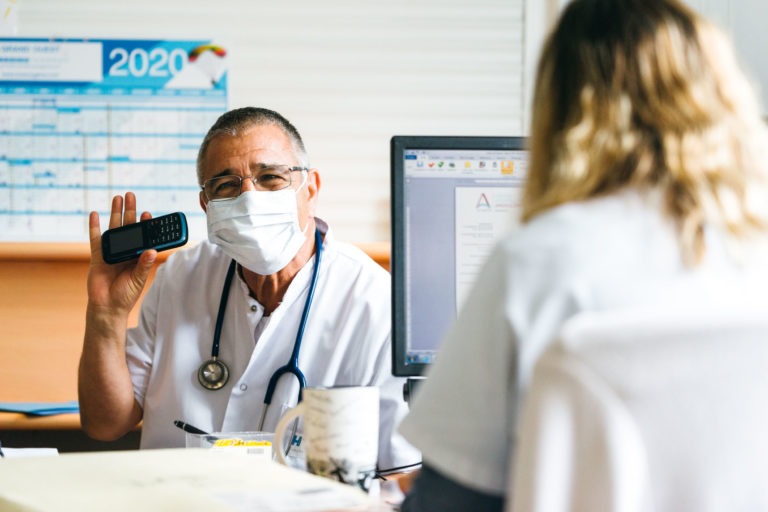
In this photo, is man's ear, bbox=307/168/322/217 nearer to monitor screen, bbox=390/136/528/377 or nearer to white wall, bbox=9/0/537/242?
monitor screen, bbox=390/136/528/377

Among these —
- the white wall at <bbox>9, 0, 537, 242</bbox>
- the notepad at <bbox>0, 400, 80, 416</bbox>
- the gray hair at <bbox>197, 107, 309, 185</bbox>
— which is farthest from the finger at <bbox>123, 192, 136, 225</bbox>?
the white wall at <bbox>9, 0, 537, 242</bbox>

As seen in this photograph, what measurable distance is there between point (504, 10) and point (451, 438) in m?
2.39

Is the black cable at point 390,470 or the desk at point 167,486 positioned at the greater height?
the desk at point 167,486

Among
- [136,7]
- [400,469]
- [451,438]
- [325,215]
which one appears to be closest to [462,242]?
[400,469]

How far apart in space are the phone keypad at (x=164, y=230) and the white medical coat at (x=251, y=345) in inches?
8.3

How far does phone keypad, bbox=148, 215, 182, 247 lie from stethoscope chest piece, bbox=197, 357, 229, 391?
27cm

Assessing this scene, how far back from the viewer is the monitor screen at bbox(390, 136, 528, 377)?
143 cm

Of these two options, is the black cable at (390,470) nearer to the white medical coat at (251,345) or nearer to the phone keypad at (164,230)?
the white medical coat at (251,345)

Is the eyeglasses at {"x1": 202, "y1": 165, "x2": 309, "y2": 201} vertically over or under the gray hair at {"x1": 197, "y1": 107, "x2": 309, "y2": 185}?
under

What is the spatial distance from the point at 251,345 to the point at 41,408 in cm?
104

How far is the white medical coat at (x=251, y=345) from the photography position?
169 centimetres

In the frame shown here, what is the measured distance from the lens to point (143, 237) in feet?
5.66

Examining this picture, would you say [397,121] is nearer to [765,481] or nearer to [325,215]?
[325,215]

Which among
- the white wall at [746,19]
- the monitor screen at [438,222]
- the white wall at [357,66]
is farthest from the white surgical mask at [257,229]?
the white wall at [746,19]
